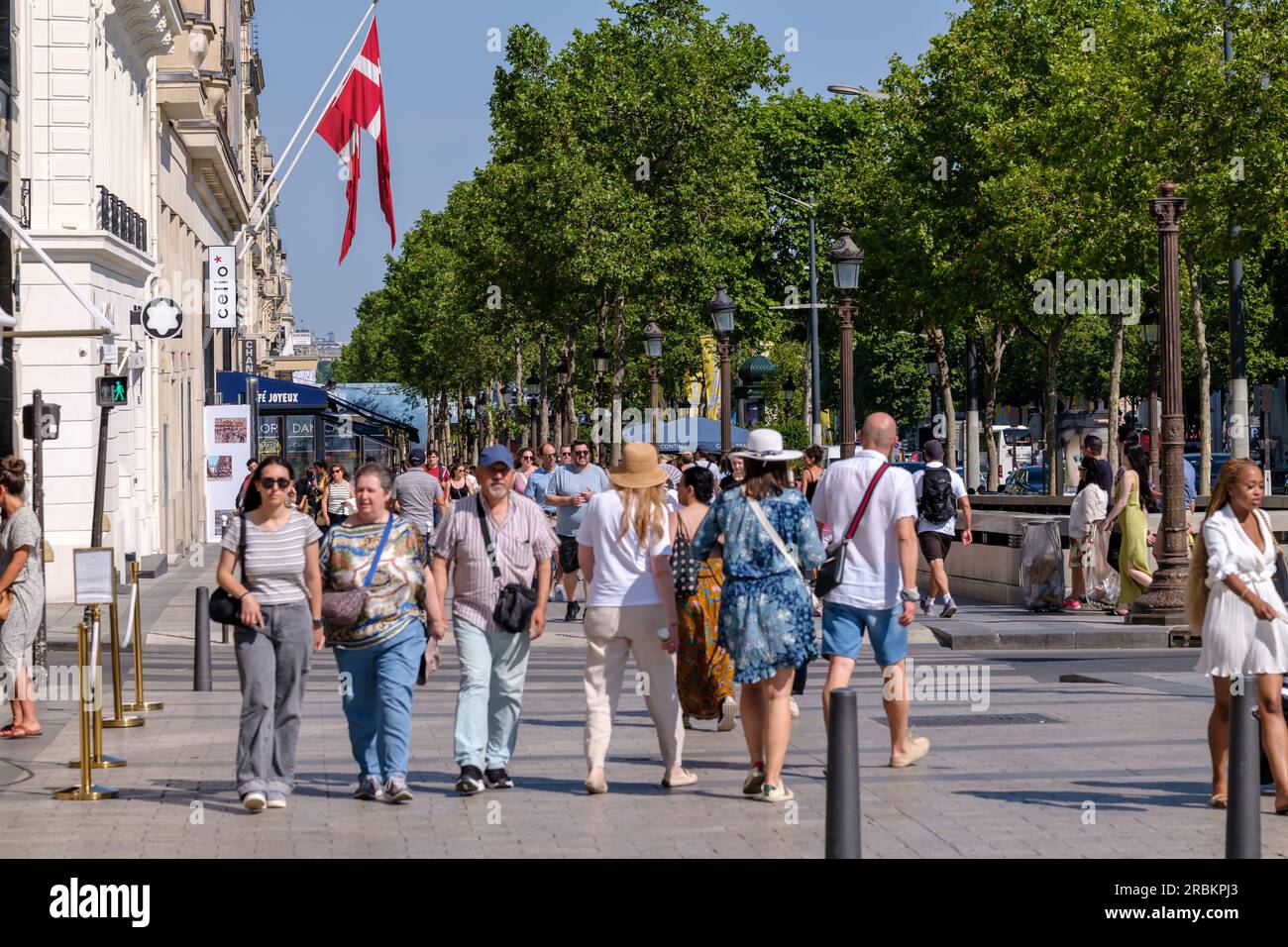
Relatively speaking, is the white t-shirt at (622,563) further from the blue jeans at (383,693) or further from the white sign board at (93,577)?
the white sign board at (93,577)

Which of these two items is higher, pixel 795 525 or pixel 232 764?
pixel 795 525

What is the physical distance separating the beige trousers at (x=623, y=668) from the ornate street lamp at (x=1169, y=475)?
9.84 m

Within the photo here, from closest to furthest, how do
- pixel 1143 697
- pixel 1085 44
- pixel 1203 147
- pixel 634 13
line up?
pixel 1143 697 < pixel 1203 147 < pixel 1085 44 < pixel 634 13

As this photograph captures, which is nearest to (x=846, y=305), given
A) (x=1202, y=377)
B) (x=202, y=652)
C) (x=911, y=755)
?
(x=202, y=652)

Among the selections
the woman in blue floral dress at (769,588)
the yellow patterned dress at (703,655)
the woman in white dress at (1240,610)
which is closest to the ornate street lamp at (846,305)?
the yellow patterned dress at (703,655)

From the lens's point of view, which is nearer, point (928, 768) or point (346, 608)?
point (346, 608)

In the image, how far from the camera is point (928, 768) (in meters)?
10.8

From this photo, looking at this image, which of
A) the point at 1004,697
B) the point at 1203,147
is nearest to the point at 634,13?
the point at 1203,147

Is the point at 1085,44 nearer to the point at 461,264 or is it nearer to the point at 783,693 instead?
the point at 461,264

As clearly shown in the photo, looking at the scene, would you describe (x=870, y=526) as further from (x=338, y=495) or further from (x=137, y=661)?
(x=338, y=495)

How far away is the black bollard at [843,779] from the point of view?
712 cm

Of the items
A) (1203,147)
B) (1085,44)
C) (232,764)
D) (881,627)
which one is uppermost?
(1085,44)

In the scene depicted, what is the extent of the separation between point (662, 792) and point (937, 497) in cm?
1196

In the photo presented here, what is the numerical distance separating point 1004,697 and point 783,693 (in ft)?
16.1
